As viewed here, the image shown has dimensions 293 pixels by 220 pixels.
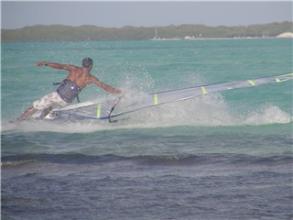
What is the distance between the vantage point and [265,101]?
1858 cm

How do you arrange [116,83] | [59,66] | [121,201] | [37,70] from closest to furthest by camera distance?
[121,201], [59,66], [116,83], [37,70]

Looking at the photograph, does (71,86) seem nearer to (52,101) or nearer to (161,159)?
(52,101)

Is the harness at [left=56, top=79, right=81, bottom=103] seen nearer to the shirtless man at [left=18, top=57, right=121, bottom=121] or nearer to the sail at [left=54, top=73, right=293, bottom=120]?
the shirtless man at [left=18, top=57, right=121, bottom=121]

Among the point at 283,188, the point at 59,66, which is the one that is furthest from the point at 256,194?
the point at 59,66

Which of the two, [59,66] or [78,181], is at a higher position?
[59,66]

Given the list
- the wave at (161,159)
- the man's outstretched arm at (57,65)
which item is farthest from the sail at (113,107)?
the wave at (161,159)

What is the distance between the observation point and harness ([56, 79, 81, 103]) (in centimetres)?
1204

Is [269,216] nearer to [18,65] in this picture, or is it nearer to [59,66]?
[59,66]

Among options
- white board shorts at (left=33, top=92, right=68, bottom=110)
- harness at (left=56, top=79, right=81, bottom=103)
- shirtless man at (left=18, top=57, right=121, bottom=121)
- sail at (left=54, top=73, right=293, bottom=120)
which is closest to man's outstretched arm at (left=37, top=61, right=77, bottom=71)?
shirtless man at (left=18, top=57, right=121, bottom=121)

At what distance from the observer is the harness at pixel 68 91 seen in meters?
12.0

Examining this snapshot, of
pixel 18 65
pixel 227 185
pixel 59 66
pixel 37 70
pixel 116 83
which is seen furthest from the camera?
pixel 18 65

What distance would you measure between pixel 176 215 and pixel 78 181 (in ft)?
6.04

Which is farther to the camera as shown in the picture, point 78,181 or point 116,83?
point 116,83

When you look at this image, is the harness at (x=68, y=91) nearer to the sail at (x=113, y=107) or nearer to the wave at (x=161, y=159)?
the sail at (x=113, y=107)
